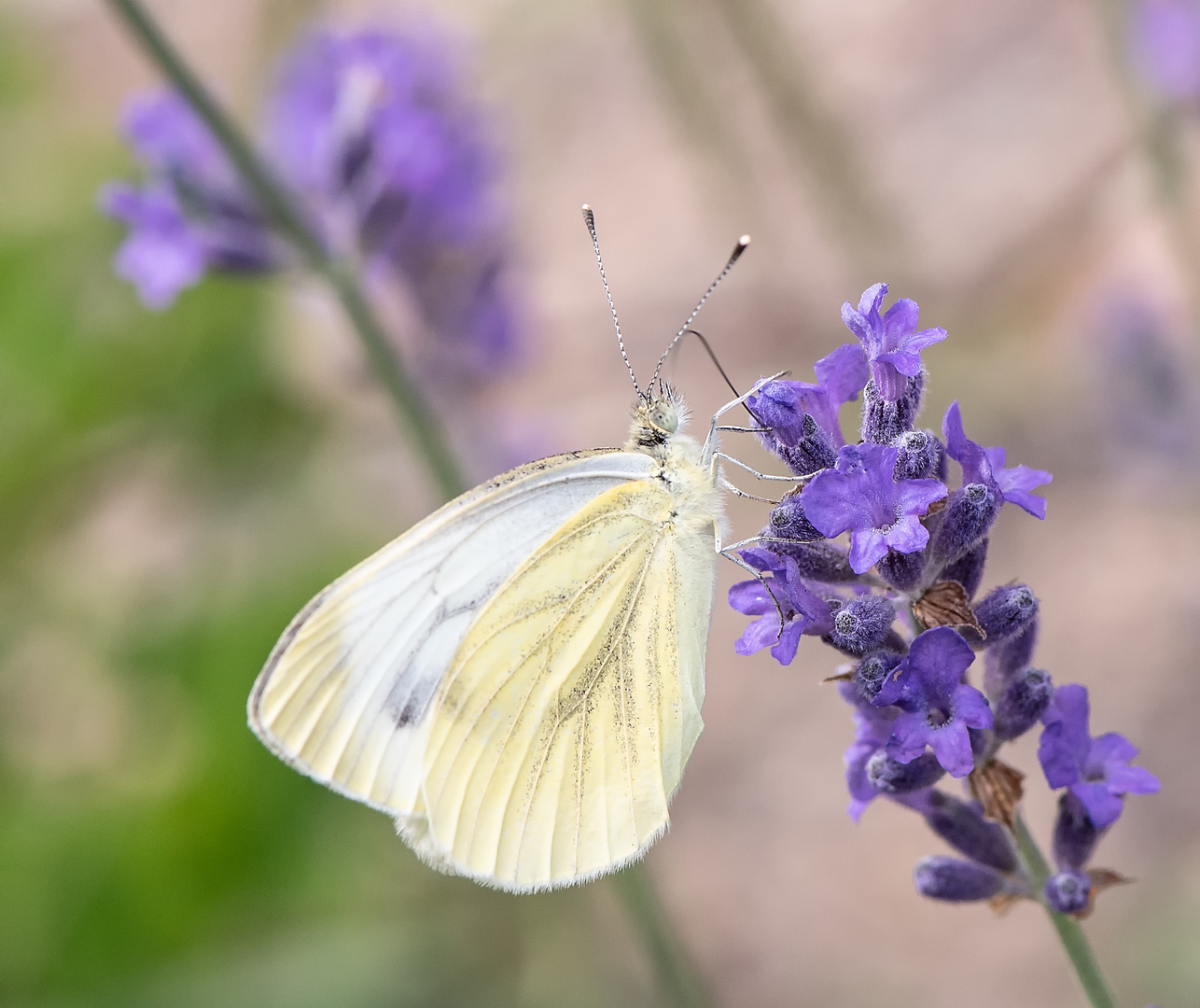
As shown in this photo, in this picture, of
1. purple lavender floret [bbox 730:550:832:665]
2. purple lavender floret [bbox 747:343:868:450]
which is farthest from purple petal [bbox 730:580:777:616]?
purple lavender floret [bbox 747:343:868:450]

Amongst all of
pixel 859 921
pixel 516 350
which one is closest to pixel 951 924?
pixel 859 921

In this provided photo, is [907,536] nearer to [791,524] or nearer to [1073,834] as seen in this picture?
[791,524]

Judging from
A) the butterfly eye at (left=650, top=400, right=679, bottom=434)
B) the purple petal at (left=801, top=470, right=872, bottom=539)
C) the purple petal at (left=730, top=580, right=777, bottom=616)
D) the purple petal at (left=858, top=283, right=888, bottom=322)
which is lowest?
the purple petal at (left=801, top=470, right=872, bottom=539)

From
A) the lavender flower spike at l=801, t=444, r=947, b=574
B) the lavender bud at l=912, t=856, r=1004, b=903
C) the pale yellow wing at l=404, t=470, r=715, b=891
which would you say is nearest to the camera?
the lavender flower spike at l=801, t=444, r=947, b=574

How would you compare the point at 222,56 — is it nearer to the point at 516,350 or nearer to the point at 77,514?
the point at 77,514

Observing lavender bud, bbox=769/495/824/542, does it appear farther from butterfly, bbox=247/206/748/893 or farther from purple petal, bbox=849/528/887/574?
butterfly, bbox=247/206/748/893

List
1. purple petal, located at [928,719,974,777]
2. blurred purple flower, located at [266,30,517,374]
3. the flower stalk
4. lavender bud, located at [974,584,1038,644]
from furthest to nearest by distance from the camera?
blurred purple flower, located at [266,30,517,374] → the flower stalk → lavender bud, located at [974,584,1038,644] → purple petal, located at [928,719,974,777]

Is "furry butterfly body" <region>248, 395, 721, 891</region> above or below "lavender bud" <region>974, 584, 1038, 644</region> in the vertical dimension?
above
